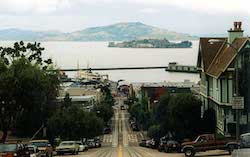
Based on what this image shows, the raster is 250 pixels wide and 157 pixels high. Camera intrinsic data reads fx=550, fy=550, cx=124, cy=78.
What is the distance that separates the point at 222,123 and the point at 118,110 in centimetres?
11654

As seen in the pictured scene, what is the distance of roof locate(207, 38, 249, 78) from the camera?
45.3 metres

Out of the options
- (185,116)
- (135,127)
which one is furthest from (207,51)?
(135,127)

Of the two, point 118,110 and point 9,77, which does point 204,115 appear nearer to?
point 9,77

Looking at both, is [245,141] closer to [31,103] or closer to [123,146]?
[31,103]

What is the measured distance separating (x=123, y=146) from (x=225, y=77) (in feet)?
75.1

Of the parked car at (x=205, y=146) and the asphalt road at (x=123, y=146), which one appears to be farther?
the asphalt road at (x=123, y=146)

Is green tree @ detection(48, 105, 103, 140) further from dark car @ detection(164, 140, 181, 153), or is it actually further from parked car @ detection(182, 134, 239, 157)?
parked car @ detection(182, 134, 239, 157)

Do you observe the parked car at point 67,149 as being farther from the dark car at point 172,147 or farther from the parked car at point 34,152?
the dark car at point 172,147

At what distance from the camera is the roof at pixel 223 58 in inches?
1783

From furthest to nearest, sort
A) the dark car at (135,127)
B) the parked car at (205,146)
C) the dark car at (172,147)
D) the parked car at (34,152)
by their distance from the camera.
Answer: the dark car at (135,127) → the dark car at (172,147) → the parked car at (205,146) → the parked car at (34,152)

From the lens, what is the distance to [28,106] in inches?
1982

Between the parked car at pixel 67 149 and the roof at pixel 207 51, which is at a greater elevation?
the roof at pixel 207 51

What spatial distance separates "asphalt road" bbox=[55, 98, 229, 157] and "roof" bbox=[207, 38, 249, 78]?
29.2ft

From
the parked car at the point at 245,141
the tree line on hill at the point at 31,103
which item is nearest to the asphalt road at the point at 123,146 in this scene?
the parked car at the point at 245,141
